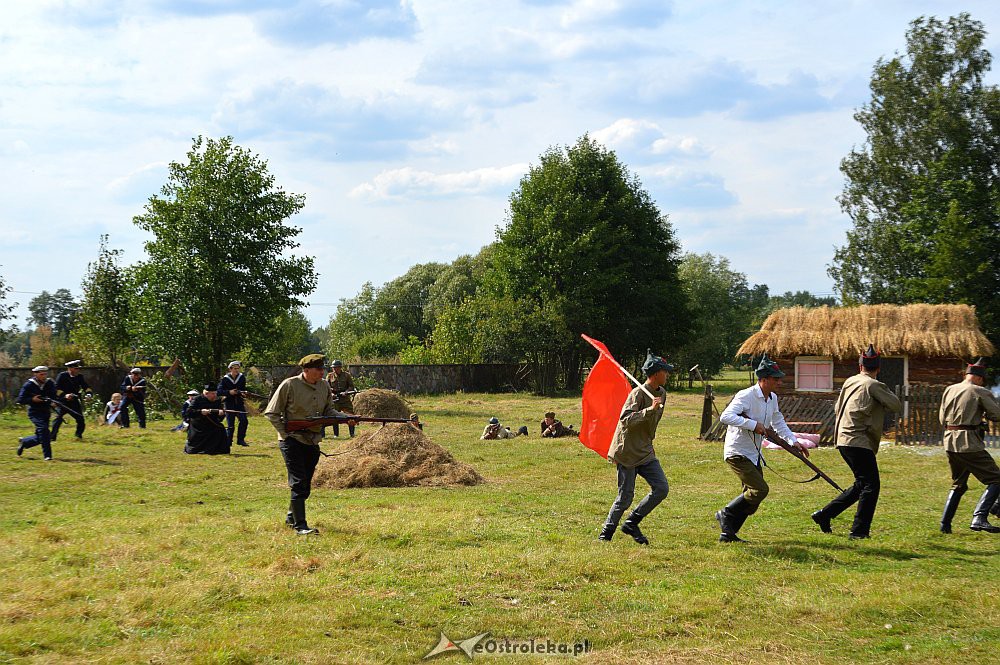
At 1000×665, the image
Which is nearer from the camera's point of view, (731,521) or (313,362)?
(731,521)

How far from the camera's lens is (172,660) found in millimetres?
5547

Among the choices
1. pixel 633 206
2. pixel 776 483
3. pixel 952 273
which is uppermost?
pixel 633 206

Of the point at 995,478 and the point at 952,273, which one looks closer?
the point at 995,478

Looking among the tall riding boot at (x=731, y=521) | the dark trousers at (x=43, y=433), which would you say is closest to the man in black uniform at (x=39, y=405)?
the dark trousers at (x=43, y=433)

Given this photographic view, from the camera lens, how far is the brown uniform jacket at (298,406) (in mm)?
9938

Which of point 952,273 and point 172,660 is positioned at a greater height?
point 952,273

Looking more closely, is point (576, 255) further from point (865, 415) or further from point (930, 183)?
point (865, 415)

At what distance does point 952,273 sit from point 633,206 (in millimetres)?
20279

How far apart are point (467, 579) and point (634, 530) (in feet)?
7.85

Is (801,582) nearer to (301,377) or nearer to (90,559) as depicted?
(301,377)

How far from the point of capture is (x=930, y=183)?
146ft

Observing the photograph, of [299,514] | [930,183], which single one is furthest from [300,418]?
[930,183]

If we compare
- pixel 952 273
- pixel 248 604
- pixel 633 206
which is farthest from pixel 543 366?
pixel 248 604

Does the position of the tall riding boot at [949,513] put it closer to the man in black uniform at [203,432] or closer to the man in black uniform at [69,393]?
the man in black uniform at [203,432]
